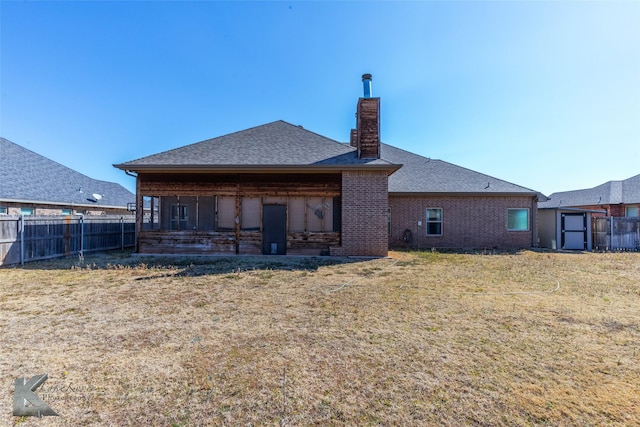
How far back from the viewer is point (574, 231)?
15.0m

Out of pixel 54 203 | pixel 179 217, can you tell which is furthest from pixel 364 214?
pixel 54 203

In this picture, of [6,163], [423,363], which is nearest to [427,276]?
[423,363]

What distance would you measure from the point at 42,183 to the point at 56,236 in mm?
9612

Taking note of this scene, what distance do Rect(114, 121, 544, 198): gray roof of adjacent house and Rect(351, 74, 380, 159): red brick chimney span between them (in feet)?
1.38

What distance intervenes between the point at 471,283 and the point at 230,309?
5422mm

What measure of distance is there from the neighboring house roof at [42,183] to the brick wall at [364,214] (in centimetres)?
1559

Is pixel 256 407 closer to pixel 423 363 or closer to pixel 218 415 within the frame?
A: pixel 218 415

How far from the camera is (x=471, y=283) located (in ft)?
23.2

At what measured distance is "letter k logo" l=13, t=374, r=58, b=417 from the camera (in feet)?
7.97

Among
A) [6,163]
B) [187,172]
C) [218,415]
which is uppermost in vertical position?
[6,163]

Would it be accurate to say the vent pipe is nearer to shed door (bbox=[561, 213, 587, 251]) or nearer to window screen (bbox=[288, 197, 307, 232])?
window screen (bbox=[288, 197, 307, 232])

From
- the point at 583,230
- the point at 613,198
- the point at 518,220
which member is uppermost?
the point at 613,198

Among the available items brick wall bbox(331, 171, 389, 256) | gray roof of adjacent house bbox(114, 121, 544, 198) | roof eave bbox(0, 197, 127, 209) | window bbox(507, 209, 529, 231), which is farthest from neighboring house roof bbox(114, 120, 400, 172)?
window bbox(507, 209, 529, 231)

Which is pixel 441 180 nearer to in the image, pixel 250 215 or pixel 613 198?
pixel 250 215
